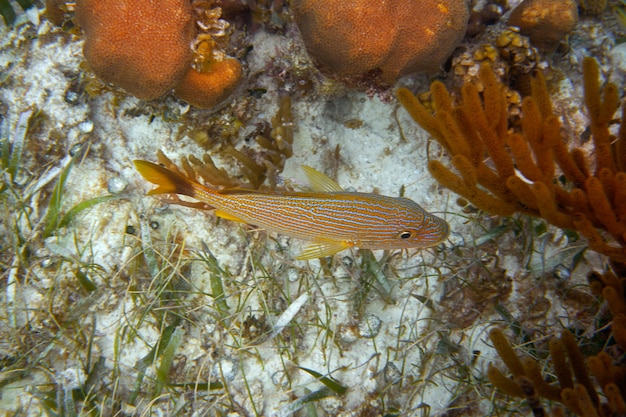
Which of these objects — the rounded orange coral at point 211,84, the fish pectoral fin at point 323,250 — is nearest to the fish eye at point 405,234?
the fish pectoral fin at point 323,250

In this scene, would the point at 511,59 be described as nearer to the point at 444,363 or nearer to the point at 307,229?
the point at 307,229

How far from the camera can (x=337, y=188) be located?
3.19m

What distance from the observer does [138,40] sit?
3.13 meters

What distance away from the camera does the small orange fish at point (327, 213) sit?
9.20 feet

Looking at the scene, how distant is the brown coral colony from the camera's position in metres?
3.11

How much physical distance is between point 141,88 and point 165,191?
1153mm

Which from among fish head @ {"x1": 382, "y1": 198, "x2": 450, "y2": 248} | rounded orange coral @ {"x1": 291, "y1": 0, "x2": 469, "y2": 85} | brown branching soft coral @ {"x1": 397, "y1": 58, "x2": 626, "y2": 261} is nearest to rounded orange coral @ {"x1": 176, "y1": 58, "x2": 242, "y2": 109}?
rounded orange coral @ {"x1": 291, "y1": 0, "x2": 469, "y2": 85}

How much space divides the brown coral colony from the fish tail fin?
0.98m

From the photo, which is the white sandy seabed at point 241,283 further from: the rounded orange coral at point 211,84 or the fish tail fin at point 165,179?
the fish tail fin at point 165,179

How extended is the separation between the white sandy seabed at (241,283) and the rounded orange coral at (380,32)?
1.90 feet

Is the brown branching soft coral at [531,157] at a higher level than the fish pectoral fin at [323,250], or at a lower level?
higher

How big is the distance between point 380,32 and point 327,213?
1.79 meters

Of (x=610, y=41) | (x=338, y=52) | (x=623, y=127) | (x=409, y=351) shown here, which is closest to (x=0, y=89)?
(x=338, y=52)

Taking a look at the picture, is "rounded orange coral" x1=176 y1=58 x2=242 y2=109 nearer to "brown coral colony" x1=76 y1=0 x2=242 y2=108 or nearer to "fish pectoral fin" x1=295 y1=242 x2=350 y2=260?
"brown coral colony" x1=76 y1=0 x2=242 y2=108
